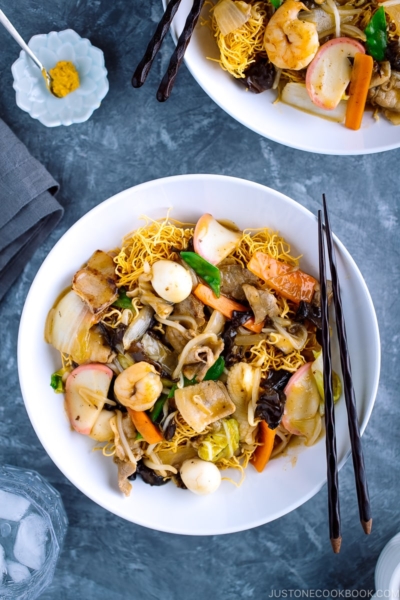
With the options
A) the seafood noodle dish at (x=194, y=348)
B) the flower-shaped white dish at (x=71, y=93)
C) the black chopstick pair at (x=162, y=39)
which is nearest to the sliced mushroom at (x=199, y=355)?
the seafood noodle dish at (x=194, y=348)

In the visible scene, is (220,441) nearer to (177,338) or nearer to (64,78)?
(177,338)

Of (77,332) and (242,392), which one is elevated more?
(77,332)

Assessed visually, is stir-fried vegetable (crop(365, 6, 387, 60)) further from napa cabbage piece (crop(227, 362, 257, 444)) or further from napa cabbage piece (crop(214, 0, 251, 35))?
napa cabbage piece (crop(227, 362, 257, 444))

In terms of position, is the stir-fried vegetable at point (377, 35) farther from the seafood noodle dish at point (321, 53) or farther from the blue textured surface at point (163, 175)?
the blue textured surface at point (163, 175)

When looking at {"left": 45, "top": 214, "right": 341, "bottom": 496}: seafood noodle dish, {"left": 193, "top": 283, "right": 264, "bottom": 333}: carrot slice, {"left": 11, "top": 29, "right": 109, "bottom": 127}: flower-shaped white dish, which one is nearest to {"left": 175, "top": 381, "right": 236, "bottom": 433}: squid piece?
{"left": 45, "top": 214, "right": 341, "bottom": 496}: seafood noodle dish

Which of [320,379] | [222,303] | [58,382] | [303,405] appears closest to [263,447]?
[303,405]

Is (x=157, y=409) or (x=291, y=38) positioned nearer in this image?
(x=291, y=38)

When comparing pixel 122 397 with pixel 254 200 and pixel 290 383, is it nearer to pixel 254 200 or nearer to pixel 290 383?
pixel 290 383
